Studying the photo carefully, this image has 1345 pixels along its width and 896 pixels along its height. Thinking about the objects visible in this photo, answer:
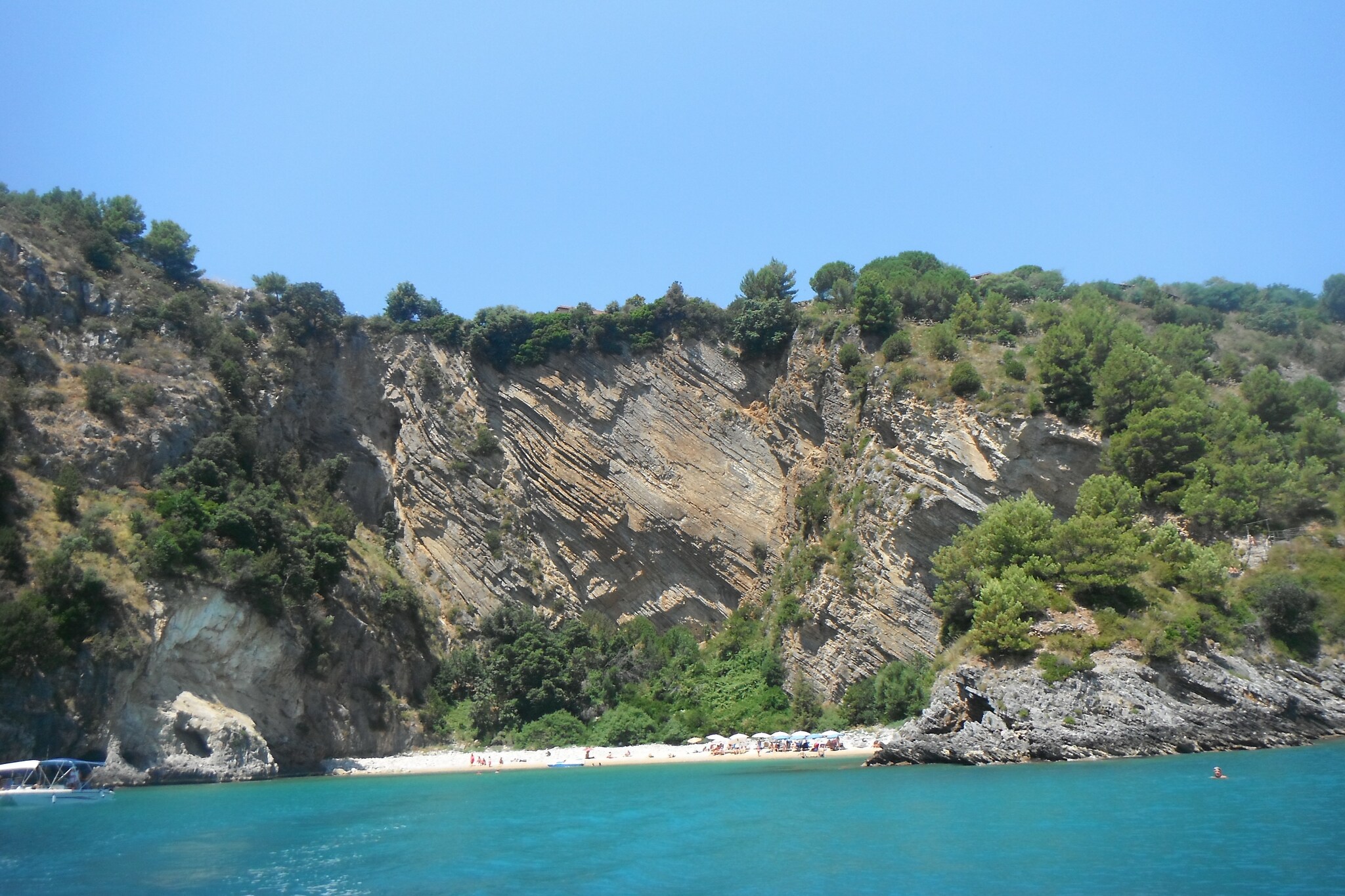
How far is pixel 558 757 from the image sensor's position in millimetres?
37969

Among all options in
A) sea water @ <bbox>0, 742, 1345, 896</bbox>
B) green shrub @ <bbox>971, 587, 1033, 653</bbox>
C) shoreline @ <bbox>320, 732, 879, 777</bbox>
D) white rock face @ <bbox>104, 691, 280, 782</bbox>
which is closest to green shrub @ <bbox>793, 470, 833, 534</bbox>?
shoreline @ <bbox>320, 732, 879, 777</bbox>

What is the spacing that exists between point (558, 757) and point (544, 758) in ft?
1.97

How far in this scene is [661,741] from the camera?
4047cm

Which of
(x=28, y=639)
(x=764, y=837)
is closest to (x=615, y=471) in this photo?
(x=28, y=639)

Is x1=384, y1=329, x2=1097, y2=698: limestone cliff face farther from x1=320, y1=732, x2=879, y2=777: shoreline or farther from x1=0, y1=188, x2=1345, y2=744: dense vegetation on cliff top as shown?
x1=320, y1=732, x2=879, y2=777: shoreline

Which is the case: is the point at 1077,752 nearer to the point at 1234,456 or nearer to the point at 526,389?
the point at 1234,456

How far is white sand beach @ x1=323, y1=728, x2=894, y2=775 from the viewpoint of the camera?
36656mm

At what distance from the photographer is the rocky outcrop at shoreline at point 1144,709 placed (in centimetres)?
2666

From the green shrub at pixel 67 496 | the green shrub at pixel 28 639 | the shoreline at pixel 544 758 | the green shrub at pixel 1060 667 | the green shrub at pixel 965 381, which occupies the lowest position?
the shoreline at pixel 544 758

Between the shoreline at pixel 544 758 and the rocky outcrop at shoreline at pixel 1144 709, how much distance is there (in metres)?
8.60

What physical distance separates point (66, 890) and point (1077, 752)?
23.9 meters

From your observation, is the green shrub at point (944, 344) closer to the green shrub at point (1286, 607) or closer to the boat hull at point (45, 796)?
the green shrub at point (1286, 607)

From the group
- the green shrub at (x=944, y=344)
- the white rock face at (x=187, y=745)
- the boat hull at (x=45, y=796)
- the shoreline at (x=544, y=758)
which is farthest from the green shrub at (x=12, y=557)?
the green shrub at (x=944, y=344)

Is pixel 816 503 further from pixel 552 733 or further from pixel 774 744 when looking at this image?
pixel 552 733
